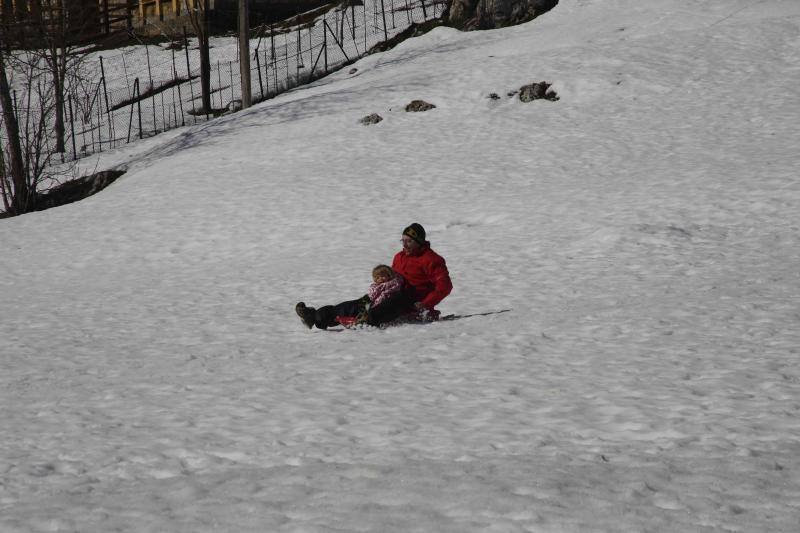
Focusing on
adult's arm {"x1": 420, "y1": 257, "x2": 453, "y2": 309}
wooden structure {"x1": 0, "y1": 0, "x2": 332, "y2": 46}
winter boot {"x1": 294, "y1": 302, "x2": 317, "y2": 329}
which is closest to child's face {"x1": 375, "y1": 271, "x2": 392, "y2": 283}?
adult's arm {"x1": 420, "y1": 257, "x2": 453, "y2": 309}

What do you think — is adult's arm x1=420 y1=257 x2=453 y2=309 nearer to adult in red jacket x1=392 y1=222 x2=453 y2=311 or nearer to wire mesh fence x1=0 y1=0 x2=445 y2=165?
adult in red jacket x1=392 y1=222 x2=453 y2=311

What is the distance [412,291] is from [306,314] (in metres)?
1.13

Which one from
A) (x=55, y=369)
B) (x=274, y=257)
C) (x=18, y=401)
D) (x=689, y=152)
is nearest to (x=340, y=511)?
(x=18, y=401)

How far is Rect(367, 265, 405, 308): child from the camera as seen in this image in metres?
8.06

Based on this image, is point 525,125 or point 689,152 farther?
point 525,125

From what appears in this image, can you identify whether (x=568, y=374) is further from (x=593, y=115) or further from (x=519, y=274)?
(x=593, y=115)

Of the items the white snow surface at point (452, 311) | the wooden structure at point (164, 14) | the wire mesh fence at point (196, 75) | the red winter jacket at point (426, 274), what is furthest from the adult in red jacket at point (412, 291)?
the wooden structure at point (164, 14)

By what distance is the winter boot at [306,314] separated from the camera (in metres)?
8.45

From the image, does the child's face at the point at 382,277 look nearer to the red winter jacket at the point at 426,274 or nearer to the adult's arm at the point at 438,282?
the red winter jacket at the point at 426,274

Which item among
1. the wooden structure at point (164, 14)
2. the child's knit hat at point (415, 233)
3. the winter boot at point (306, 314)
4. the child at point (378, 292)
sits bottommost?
the winter boot at point (306, 314)

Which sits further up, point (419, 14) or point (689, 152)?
point (419, 14)

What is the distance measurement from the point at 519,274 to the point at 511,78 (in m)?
12.0

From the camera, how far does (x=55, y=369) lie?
730cm

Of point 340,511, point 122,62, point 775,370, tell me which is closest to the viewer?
point 340,511
